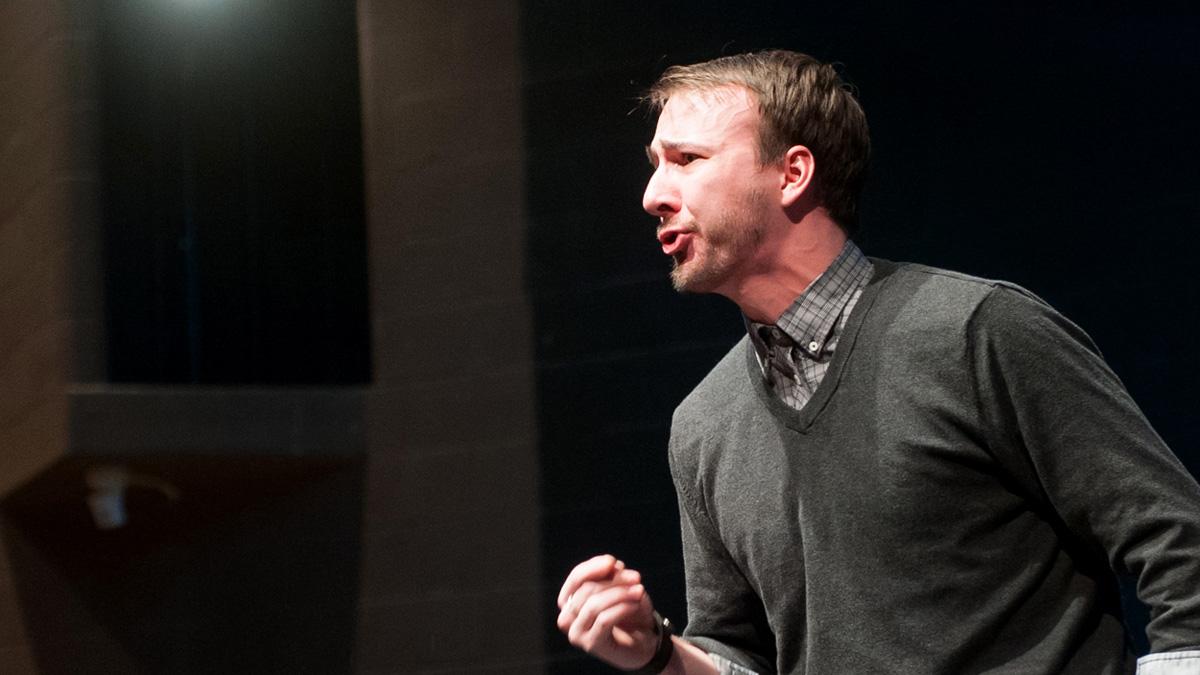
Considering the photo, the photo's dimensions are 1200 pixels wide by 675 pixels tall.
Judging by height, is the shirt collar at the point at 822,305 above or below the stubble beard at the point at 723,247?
below

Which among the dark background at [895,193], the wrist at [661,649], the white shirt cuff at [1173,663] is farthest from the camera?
the dark background at [895,193]

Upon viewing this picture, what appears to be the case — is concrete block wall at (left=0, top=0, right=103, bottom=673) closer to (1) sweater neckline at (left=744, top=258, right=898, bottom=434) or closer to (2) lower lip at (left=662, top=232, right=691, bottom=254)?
(2) lower lip at (left=662, top=232, right=691, bottom=254)

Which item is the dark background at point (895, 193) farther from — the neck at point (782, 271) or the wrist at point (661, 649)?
the wrist at point (661, 649)

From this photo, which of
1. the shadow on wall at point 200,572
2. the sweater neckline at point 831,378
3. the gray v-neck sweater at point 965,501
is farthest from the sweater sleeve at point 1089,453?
the shadow on wall at point 200,572

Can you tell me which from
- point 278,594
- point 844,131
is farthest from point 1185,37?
point 278,594

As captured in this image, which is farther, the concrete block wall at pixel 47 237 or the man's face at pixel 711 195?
the concrete block wall at pixel 47 237

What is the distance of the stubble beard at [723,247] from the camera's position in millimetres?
2094

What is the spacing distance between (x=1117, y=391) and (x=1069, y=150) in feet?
5.04

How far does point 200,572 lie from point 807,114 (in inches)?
123

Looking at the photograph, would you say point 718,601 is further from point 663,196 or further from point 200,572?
point 200,572

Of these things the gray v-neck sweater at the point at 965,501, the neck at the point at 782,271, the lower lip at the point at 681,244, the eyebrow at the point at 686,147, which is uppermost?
the eyebrow at the point at 686,147

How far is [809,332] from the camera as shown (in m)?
2.03

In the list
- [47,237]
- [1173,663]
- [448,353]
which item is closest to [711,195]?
[1173,663]

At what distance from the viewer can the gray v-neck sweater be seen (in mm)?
1791
